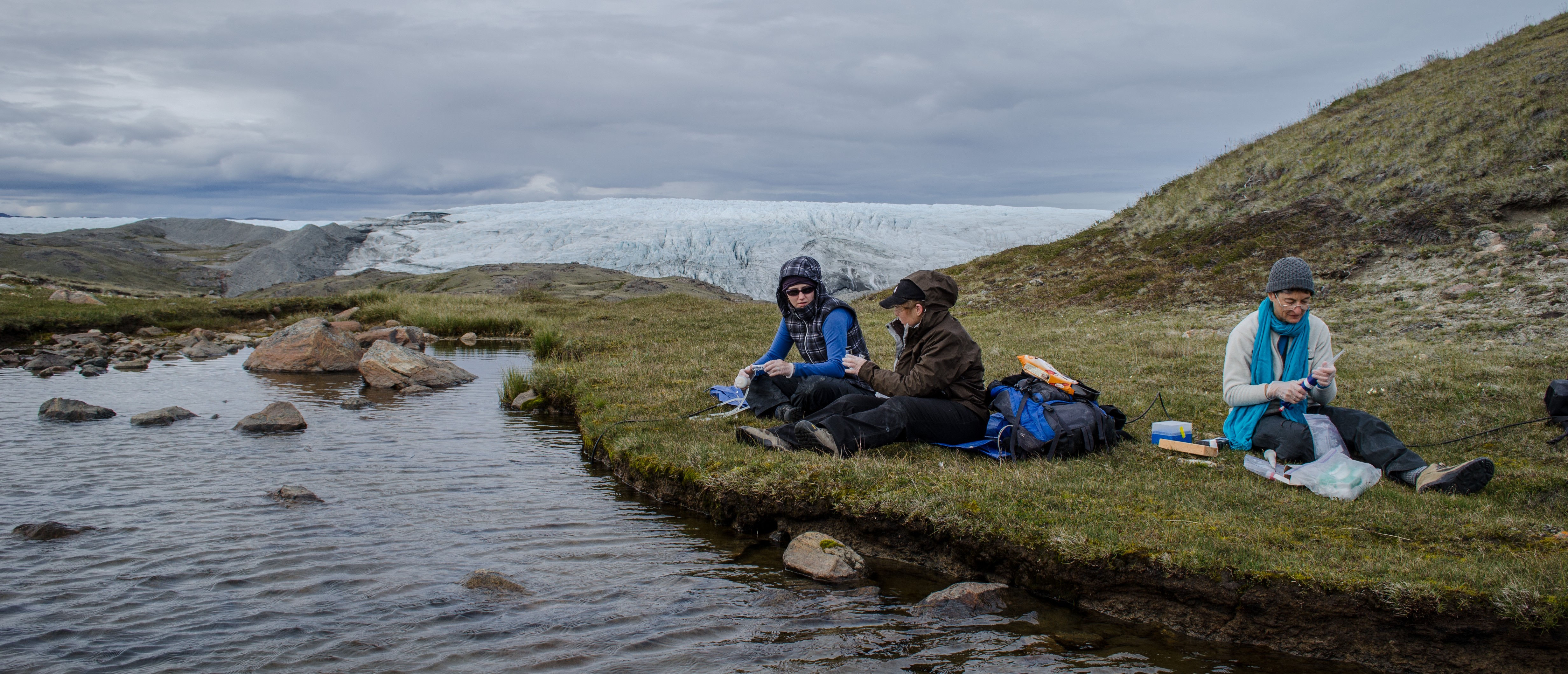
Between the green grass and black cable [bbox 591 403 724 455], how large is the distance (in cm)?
2024

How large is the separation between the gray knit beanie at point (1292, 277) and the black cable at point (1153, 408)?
1934mm

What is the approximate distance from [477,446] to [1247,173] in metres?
24.0

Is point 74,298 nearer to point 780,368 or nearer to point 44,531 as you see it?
point 44,531

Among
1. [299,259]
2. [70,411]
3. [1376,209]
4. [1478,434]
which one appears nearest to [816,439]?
[1478,434]

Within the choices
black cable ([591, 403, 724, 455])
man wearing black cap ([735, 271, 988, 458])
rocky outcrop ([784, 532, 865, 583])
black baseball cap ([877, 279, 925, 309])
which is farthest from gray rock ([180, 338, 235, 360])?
rocky outcrop ([784, 532, 865, 583])

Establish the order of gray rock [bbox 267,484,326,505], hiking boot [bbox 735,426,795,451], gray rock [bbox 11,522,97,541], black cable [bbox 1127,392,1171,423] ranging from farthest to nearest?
black cable [bbox 1127,392,1171,423] < hiking boot [bbox 735,426,795,451] < gray rock [bbox 267,484,326,505] < gray rock [bbox 11,522,97,541]

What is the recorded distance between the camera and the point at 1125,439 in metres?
7.66

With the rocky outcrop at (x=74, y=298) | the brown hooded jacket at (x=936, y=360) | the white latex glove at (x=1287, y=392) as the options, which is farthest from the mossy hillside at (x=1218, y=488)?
the rocky outcrop at (x=74, y=298)

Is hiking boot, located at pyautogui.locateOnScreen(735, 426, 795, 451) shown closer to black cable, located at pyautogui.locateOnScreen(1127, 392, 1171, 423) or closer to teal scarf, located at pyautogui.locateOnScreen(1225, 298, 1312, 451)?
black cable, located at pyautogui.locateOnScreen(1127, 392, 1171, 423)

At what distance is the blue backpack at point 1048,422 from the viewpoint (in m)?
7.09

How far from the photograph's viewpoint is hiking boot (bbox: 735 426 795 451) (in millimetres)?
7562

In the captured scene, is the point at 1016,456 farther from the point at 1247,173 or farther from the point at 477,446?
the point at 1247,173

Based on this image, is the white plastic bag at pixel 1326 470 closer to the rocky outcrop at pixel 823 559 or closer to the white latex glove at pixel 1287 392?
the white latex glove at pixel 1287 392

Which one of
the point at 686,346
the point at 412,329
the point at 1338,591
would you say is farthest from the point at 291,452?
the point at 412,329
